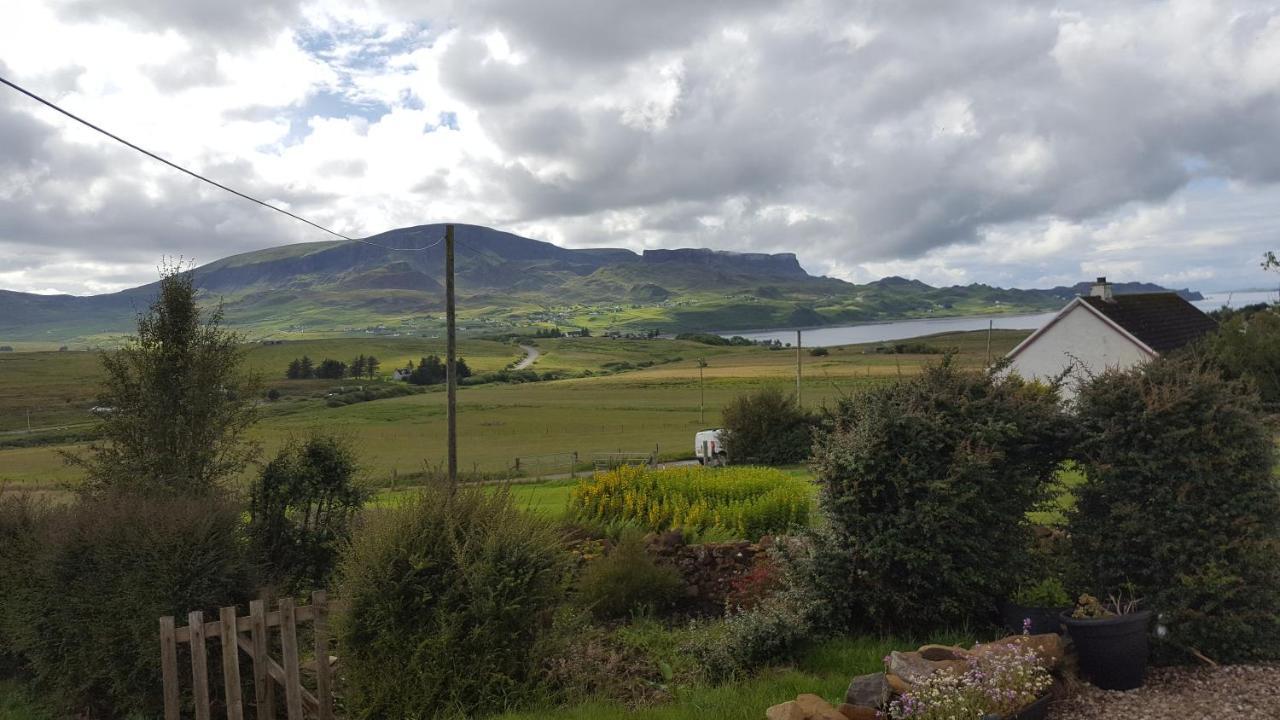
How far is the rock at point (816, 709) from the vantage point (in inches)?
222

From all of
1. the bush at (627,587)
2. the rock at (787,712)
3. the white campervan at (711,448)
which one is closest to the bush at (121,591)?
the bush at (627,587)

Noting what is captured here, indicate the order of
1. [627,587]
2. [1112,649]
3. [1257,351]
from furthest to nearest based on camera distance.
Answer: [1257,351]
[627,587]
[1112,649]

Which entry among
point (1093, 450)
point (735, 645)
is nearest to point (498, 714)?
point (735, 645)

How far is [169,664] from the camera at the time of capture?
8.58 m

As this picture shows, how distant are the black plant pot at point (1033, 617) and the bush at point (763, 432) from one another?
102 ft

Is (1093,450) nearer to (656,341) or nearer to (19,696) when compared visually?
(19,696)

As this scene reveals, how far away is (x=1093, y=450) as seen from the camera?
319 inches

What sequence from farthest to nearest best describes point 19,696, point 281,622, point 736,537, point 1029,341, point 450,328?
point 1029,341
point 450,328
point 736,537
point 19,696
point 281,622

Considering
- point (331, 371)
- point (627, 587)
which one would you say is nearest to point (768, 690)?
point (627, 587)

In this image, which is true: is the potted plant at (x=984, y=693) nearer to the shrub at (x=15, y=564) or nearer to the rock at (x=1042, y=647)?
the rock at (x=1042, y=647)

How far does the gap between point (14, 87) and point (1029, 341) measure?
4155 centimetres

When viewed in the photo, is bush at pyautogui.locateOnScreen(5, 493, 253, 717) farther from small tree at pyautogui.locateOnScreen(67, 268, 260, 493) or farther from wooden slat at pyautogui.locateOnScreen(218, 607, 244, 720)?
small tree at pyautogui.locateOnScreen(67, 268, 260, 493)

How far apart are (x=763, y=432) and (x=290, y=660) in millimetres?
32837

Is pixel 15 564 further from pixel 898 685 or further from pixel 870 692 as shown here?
pixel 898 685
